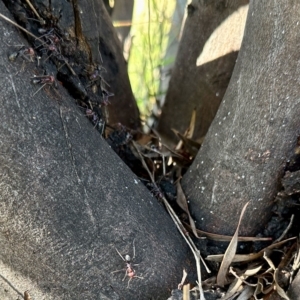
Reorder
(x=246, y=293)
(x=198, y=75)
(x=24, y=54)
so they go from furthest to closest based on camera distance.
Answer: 1. (x=198, y=75)
2. (x=246, y=293)
3. (x=24, y=54)

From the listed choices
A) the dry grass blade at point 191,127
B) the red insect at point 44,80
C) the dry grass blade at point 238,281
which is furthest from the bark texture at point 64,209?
the dry grass blade at point 191,127

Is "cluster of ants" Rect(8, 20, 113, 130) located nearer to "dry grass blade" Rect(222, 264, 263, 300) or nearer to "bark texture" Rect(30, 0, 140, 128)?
"bark texture" Rect(30, 0, 140, 128)

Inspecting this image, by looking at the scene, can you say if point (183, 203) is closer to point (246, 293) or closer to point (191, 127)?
point (246, 293)

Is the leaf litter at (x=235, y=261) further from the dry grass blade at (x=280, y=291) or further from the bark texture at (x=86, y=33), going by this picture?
the bark texture at (x=86, y=33)

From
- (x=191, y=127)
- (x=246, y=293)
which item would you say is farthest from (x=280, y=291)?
(x=191, y=127)

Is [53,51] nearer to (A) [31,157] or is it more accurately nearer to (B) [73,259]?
(A) [31,157]

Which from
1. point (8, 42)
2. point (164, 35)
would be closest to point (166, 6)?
point (164, 35)
